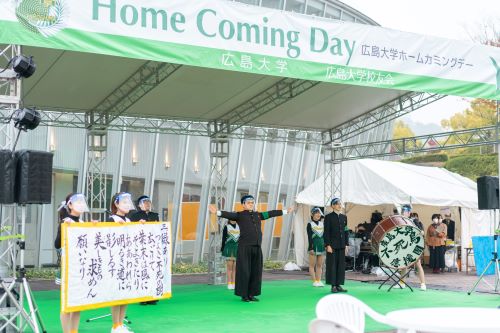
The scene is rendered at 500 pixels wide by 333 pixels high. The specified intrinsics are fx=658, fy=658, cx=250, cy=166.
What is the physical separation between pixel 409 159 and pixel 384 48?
27.2 metres

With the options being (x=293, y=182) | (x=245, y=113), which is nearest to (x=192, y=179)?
(x=293, y=182)

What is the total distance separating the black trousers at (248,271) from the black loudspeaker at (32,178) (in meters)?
3.98

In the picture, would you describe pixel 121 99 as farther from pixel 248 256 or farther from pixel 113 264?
pixel 113 264

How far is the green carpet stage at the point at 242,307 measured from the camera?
25.1 ft

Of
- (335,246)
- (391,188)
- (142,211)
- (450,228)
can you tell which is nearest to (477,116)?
(450,228)

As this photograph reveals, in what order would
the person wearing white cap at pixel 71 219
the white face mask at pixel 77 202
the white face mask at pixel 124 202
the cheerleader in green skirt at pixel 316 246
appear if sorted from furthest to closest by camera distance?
1. the cheerleader in green skirt at pixel 316 246
2. the white face mask at pixel 124 202
3. the white face mask at pixel 77 202
4. the person wearing white cap at pixel 71 219

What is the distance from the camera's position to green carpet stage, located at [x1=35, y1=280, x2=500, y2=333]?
25.1 feet

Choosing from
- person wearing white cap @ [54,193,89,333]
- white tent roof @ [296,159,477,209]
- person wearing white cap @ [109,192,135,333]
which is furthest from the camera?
white tent roof @ [296,159,477,209]

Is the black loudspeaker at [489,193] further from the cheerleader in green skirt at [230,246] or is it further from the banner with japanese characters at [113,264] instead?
the banner with japanese characters at [113,264]

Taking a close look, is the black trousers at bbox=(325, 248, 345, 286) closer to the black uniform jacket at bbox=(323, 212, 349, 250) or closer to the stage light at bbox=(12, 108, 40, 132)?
the black uniform jacket at bbox=(323, 212, 349, 250)

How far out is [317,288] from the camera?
11.8m

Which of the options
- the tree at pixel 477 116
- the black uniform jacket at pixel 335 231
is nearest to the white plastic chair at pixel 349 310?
the black uniform jacket at pixel 335 231

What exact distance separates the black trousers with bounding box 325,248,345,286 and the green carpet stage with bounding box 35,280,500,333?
1.12 feet

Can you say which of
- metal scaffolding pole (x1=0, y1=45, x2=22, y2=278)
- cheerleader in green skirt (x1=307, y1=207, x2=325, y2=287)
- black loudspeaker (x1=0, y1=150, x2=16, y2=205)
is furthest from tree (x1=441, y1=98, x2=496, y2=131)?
black loudspeaker (x1=0, y1=150, x2=16, y2=205)
